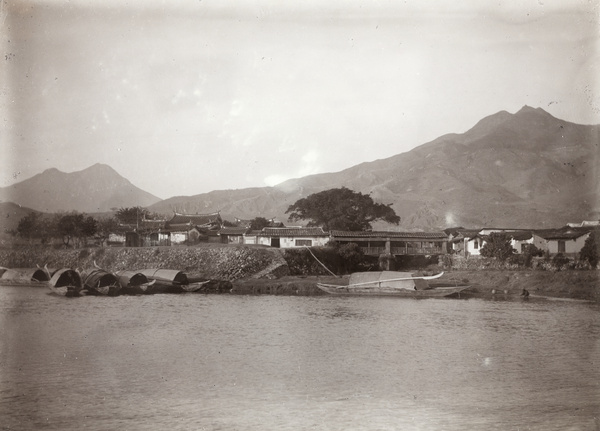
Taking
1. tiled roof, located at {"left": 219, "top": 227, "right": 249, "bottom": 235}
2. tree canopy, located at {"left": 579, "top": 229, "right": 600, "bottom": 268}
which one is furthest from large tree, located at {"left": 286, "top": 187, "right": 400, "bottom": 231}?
tree canopy, located at {"left": 579, "top": 229, "right": 600, "bottom": 268}

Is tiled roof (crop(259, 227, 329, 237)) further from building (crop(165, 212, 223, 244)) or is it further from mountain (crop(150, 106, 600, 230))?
mountain (crop(150, 106, 600, 230))

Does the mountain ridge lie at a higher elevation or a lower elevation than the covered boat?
higher

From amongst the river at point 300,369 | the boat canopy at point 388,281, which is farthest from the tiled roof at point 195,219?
the river at point 300,369

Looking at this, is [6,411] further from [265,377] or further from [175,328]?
[175,328]

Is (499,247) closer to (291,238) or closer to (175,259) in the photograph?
(291,238)

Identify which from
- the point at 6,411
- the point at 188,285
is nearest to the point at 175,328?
the point at 6,411
